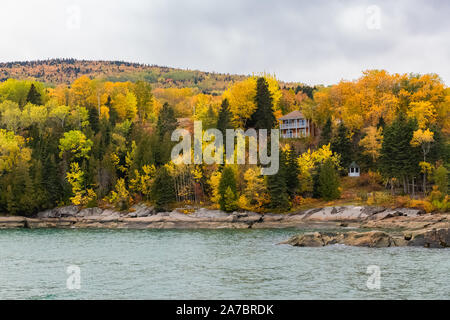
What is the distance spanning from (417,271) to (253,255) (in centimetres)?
1379

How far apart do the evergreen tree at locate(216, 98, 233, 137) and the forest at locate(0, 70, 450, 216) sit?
0.89 feet

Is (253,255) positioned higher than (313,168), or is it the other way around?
(313,168)

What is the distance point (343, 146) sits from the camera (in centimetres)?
9125

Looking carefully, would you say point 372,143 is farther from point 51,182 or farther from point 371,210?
point 51,182

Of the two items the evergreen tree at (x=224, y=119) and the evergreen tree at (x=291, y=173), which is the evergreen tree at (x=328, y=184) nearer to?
the evergreen tree at (x=291, y=173)

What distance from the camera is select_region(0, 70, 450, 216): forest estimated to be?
259 feet

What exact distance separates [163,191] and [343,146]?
1329 inches

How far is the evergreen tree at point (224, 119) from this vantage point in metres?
95.4

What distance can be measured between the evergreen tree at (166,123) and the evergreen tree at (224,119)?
1094 cm

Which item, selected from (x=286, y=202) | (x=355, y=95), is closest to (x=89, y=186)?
(x=286, y=202)

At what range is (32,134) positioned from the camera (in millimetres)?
102312
